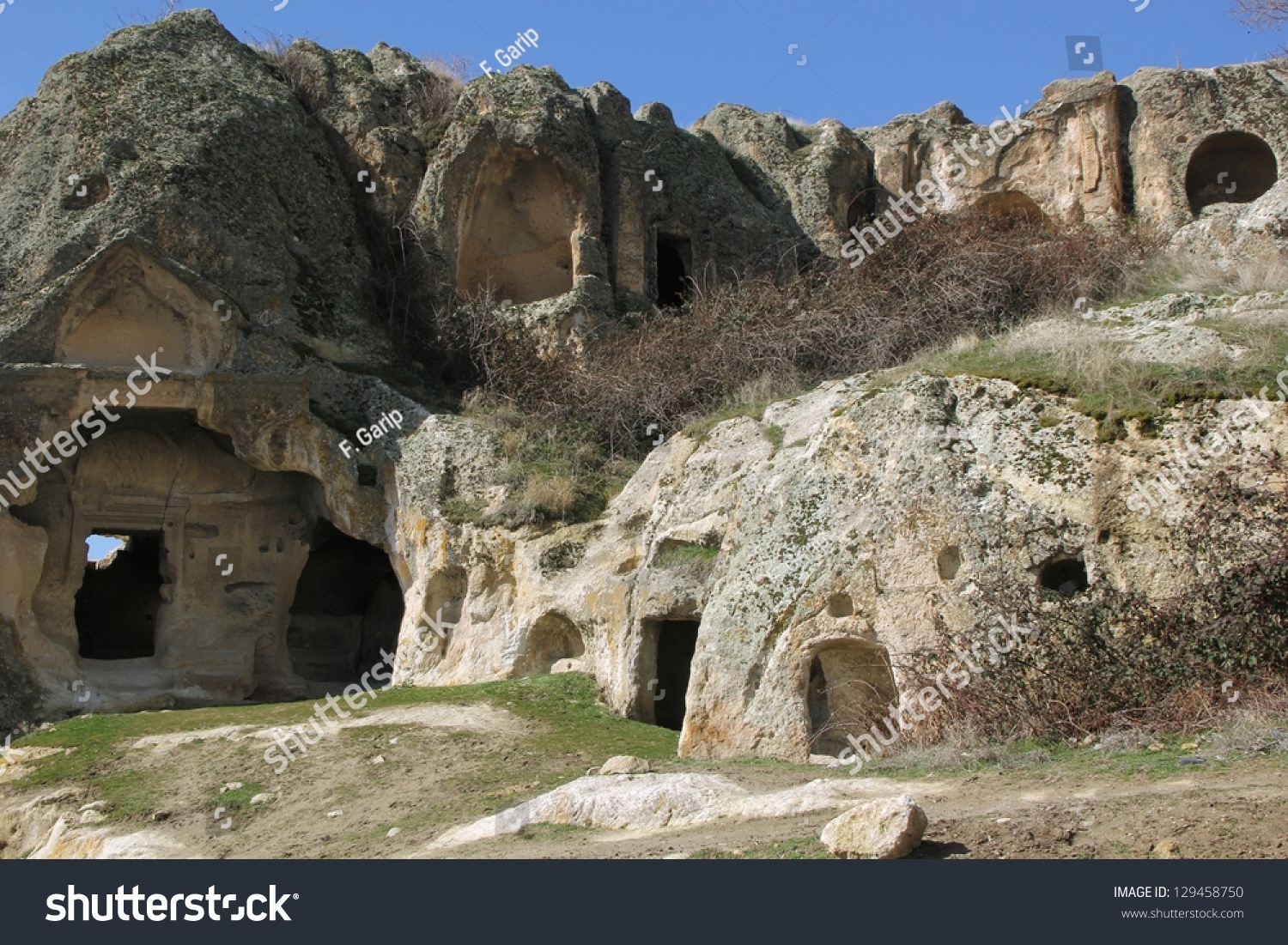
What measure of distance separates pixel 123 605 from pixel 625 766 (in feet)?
37.6

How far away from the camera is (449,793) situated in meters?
10.6

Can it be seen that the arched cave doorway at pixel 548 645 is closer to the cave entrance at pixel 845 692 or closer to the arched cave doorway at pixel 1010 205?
the cave entrance at pixel 845 692

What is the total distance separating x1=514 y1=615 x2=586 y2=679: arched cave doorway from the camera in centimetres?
1438

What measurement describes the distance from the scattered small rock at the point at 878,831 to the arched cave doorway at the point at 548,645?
7472mm

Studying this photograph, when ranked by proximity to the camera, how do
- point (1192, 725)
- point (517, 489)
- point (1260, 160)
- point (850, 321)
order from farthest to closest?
1. point (1260, 160)
2. point (850, 321)
3. point (517, 489)
4. point (1192, 725)

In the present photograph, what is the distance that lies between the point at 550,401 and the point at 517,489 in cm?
205

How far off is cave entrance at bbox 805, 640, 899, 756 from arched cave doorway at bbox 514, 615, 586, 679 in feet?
11.8

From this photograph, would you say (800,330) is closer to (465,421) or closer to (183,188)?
(465,421)

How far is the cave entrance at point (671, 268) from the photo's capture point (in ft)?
69.3

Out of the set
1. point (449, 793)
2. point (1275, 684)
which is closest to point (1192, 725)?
point (1275, 684)

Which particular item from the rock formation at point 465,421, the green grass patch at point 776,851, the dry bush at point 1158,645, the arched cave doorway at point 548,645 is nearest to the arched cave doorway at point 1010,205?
the rock formation at point 465,421

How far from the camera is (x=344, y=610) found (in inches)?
760

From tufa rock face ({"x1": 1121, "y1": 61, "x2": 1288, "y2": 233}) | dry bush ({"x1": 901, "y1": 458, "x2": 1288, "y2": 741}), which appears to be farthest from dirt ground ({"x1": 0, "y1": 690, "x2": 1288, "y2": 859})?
tufa rock face ({"x1": 1121, "y1": 61, "x2": 1288, "y2": 233})

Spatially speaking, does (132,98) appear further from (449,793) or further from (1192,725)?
(1192,725)
